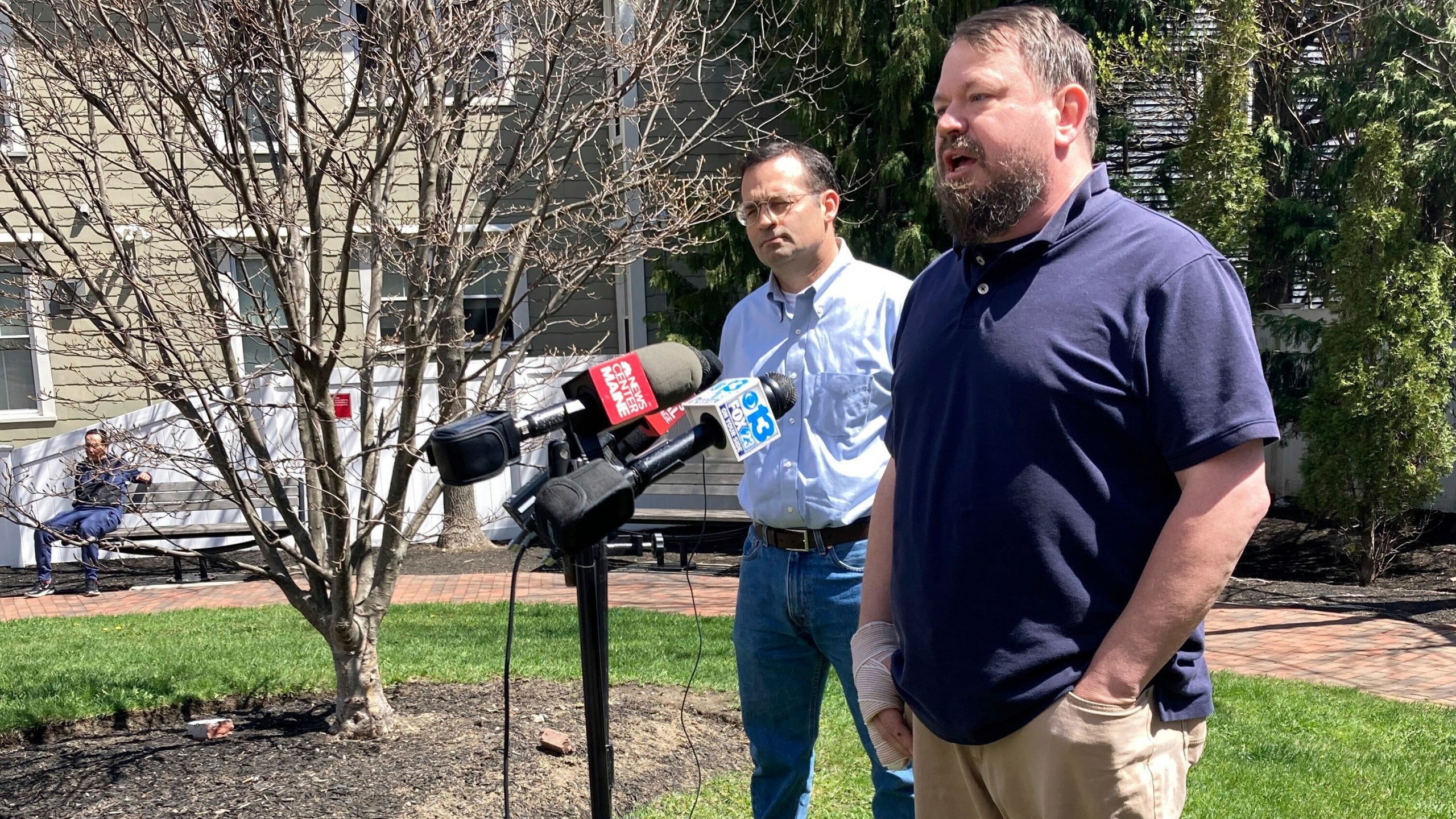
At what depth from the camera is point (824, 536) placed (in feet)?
10.5

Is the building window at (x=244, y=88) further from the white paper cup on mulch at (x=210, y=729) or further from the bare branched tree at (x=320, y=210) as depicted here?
the white paper cup on mulch at (x=210, y=729)

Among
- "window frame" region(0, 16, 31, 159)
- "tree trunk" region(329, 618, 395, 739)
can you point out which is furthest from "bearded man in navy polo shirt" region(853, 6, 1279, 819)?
"window frame" region(0, 16, 31, 159)

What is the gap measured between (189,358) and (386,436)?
3.34ft

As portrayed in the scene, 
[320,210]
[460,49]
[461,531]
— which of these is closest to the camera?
[460,49]

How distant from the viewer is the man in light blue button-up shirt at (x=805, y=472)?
3.17 meters

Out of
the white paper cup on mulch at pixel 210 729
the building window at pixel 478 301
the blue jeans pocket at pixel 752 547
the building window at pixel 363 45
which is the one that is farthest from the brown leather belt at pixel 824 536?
the building window at pixel 478 301

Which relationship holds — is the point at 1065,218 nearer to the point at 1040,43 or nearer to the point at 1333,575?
the point at 1040,43

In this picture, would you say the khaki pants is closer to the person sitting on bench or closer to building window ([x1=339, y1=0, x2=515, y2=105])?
building window ([x1=339, y1=0, x2=515, y2=105])

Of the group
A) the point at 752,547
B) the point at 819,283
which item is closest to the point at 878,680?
the point at 752,547

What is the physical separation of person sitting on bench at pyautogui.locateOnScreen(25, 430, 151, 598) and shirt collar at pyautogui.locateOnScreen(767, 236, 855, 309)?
264cm

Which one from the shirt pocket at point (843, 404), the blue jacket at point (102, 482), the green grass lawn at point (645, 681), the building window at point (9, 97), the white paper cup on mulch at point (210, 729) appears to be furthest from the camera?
the white paper cup on mulch at point (210, 729)

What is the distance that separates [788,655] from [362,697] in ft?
7.77

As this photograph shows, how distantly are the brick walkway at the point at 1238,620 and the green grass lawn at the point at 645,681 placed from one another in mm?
476

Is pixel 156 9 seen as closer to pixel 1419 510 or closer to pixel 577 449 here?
pixel 577 449
